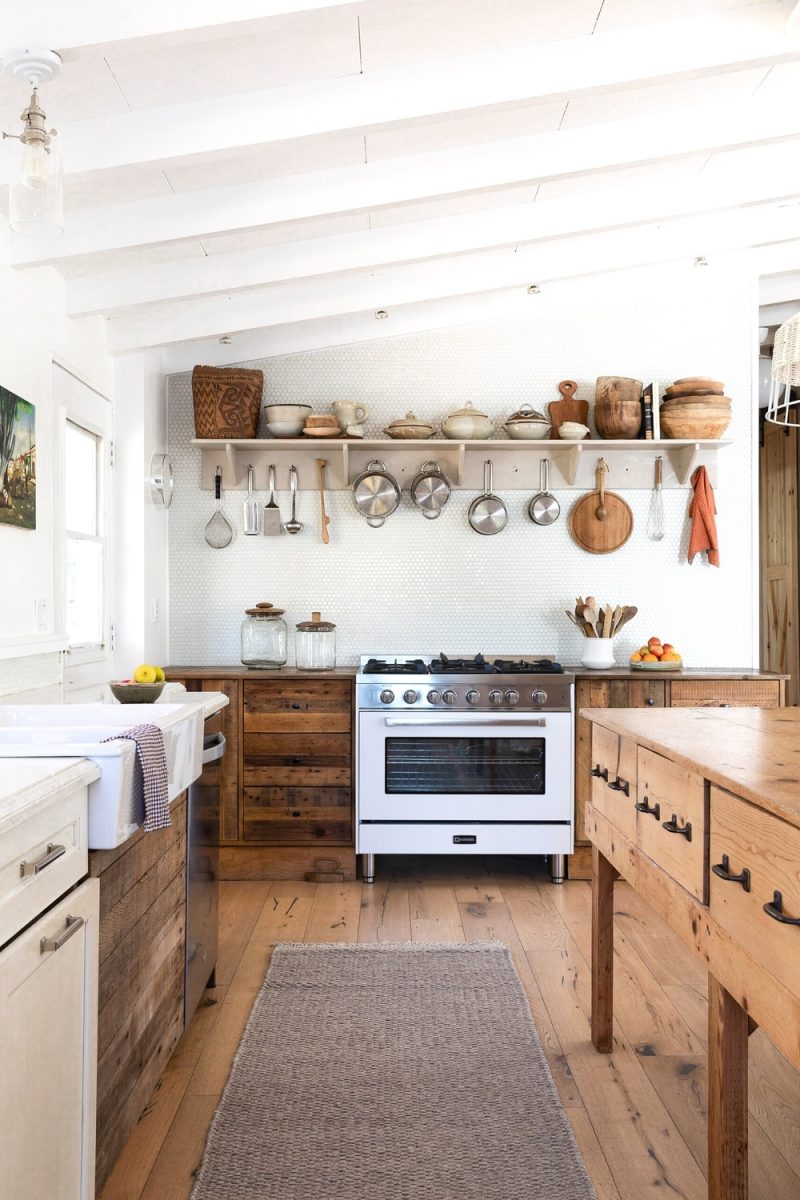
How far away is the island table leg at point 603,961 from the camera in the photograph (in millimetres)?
2562

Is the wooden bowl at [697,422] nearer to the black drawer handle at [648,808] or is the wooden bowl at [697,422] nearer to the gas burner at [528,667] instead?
the gas burner at [528,667]

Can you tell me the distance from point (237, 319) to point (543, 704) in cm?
214

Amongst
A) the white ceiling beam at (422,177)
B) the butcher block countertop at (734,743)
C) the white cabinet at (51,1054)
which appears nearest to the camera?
the white cabinet at (51,1054)

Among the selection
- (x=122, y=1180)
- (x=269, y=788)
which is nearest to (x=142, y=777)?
(x=122, y=1180)

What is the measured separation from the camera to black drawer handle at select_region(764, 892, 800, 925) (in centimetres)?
136

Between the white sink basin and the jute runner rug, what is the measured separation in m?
0.79

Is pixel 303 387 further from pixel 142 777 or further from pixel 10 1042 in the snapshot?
pixel 10 1042

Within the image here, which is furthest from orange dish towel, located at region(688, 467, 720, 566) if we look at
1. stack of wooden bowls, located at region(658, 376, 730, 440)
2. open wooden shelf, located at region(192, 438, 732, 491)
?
stack of wooden bowls, located at region(658, 376, 730, 440)

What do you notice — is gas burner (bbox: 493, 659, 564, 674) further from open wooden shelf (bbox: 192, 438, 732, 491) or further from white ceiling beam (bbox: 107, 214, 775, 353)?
white ceiling beam (bbox: 107, 214, 775, 353)

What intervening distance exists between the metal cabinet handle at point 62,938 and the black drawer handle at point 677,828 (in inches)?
45.2

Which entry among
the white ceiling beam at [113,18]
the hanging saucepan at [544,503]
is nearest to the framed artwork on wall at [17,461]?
the white ceiling beam at [113,18]

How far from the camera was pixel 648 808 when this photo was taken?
2.10m

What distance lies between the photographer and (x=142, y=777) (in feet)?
6.33

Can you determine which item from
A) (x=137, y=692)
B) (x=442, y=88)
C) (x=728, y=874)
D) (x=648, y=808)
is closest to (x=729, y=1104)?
(x=728, y=874)
